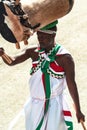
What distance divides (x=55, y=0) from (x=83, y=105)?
295 cm

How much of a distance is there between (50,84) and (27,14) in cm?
110

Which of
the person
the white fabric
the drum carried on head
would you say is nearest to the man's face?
the person

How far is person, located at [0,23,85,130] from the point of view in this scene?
5207 millimetres

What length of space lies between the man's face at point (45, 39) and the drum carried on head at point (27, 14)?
38 cm

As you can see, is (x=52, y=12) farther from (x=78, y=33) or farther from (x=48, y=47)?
(x=78, y=33)

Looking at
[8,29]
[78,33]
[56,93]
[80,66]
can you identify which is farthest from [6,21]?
[78,33]

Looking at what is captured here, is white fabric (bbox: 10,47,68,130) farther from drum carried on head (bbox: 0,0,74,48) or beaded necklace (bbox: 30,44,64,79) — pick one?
drum carried on head (bbox: 0,0,74,48)

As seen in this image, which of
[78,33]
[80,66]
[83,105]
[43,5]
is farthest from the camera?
[78,33]

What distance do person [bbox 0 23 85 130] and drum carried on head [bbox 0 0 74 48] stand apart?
16.3 inches

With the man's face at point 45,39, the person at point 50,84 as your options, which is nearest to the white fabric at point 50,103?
the person at point 50,84

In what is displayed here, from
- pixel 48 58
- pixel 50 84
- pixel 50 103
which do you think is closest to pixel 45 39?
pixel 48 58

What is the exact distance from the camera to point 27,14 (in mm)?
4500

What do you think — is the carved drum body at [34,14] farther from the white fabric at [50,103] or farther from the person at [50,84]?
the white fabric at [50,103]

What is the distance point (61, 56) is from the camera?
523 cm
